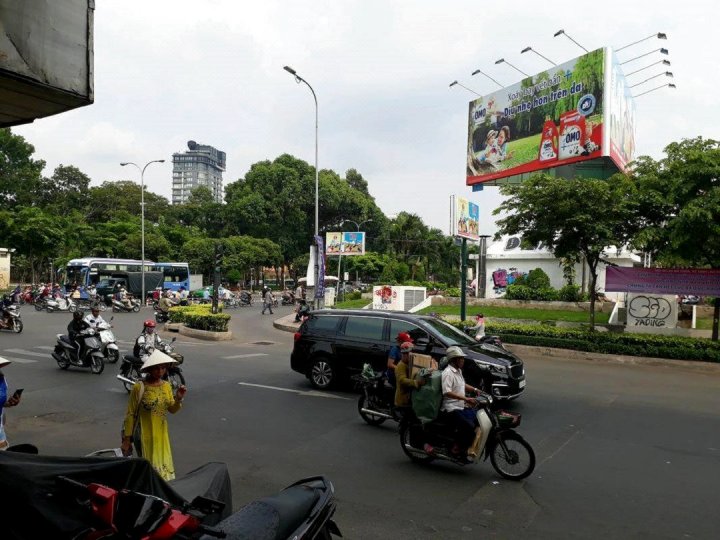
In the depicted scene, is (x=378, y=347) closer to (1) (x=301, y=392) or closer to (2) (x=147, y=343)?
(1) (x=301, y=392)

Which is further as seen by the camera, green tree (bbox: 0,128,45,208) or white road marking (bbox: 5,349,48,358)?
green tree (bbox: 0,128,45,208)

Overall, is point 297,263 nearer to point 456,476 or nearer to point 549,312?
point 549,312

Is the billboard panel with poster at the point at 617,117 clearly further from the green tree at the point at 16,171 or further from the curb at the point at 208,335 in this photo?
the green tree at the point at 16,171

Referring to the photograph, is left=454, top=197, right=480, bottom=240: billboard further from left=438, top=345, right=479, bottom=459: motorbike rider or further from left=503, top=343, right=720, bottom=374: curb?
left=438, top=345, right=479, bottom=459: motorbike rider

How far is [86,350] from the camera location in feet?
42.6

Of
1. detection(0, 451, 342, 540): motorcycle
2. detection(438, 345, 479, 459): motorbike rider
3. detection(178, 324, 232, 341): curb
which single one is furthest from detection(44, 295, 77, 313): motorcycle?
detection(0, 451, 342, 540): motorcycle

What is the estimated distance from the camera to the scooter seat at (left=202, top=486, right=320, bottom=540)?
309cm

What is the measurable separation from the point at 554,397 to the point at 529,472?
4.86m

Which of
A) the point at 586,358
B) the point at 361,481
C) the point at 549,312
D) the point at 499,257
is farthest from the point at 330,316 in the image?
the point at 499,257

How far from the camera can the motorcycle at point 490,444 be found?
6.24 meters

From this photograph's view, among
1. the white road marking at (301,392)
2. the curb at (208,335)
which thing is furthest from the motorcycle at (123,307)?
the white road marking at (301,392)

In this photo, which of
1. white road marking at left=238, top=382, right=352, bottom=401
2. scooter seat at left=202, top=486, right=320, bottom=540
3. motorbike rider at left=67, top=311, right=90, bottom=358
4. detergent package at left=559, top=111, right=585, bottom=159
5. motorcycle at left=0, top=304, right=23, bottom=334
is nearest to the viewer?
→ scooter seat at left=202, top=486, right=320, bottom=540

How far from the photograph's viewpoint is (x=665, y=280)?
1753 centimetres

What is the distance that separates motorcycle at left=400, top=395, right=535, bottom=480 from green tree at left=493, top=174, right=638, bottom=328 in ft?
37.7
